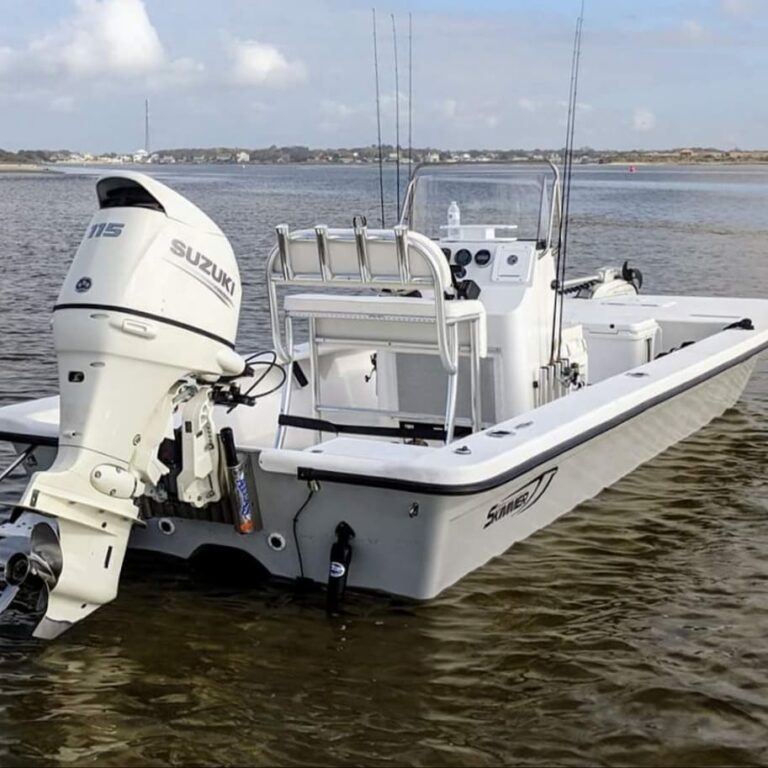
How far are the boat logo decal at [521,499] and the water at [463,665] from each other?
Result: 325 mm

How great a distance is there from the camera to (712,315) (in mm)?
8633

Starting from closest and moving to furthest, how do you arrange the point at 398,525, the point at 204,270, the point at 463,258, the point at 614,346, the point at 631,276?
the point at 204,270 → the point at 398,525 → the point at 463,258 → the point at 614,346 → the point at 631,276

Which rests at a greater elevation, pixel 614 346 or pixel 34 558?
pixel 614 346

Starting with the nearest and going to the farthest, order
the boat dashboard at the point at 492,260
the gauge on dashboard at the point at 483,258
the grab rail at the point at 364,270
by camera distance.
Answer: the grab rail at the point at 364,270 → the boat dashboard at the point at 492,260 → the gauge on dashboard at the point at 483,258

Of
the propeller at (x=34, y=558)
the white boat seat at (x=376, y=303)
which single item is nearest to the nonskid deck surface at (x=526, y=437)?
the white boat seat at (x=376, y=303)

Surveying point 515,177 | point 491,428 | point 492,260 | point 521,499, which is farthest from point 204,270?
point 515,177

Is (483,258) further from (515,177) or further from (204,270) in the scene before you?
(204,270)

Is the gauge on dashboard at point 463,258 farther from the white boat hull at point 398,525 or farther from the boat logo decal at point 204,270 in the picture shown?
the boat logo decal at point 204,270

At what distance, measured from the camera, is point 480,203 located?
23.4 feet

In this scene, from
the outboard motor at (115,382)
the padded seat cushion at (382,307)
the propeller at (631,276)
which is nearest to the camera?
the outboard motor at (115,382)

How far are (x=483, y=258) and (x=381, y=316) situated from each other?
1283mm

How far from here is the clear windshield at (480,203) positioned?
678 cm

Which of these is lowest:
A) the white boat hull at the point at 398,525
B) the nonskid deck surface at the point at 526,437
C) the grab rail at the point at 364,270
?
the white boat hull at the point at 398,525

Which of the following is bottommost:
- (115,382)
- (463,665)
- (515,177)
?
(463,665)
